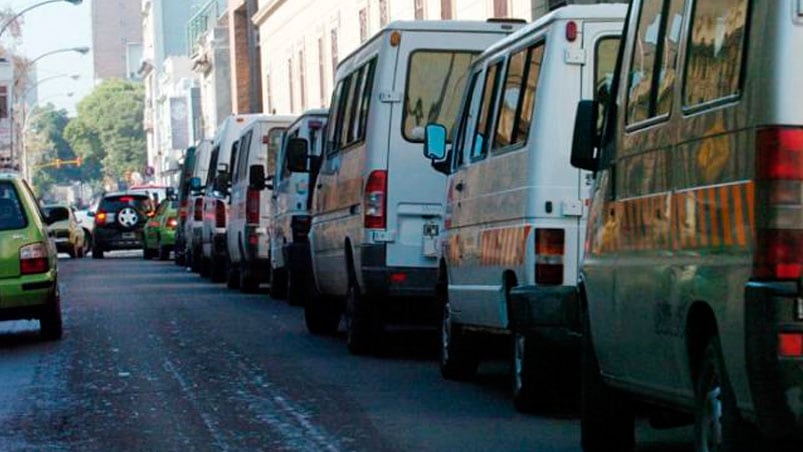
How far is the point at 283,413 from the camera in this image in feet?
39.9

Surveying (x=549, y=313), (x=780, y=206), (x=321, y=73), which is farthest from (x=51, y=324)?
(x=321, y=73)

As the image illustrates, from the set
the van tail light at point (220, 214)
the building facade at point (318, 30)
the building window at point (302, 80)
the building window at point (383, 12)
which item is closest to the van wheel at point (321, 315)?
the van tail light at point (220, 214)

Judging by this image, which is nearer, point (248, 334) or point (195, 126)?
point (248, 334)

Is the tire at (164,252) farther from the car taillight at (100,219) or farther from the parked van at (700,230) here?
the parked van at (700,230)

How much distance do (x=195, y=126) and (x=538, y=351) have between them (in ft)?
344

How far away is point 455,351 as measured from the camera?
1416 centimetres

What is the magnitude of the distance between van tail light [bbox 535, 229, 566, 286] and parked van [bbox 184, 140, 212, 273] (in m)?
25.3

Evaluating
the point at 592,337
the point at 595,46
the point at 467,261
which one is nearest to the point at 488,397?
the point at 467,261

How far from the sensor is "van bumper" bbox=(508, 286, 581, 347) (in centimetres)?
1033

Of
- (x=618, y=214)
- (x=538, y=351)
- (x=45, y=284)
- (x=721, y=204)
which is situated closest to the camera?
(x=721, y=204)

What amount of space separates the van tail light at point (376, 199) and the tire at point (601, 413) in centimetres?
593

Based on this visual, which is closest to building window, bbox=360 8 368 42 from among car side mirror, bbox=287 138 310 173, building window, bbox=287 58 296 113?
building window, bbox=287 58 296 113

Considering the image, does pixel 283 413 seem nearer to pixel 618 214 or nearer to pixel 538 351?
pixel 538 351

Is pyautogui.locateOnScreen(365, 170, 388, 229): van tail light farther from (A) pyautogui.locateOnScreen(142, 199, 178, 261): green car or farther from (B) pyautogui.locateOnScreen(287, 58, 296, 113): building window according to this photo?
(B) pyautogui.locateOnScreen(287, 58, 296, 113): building window
